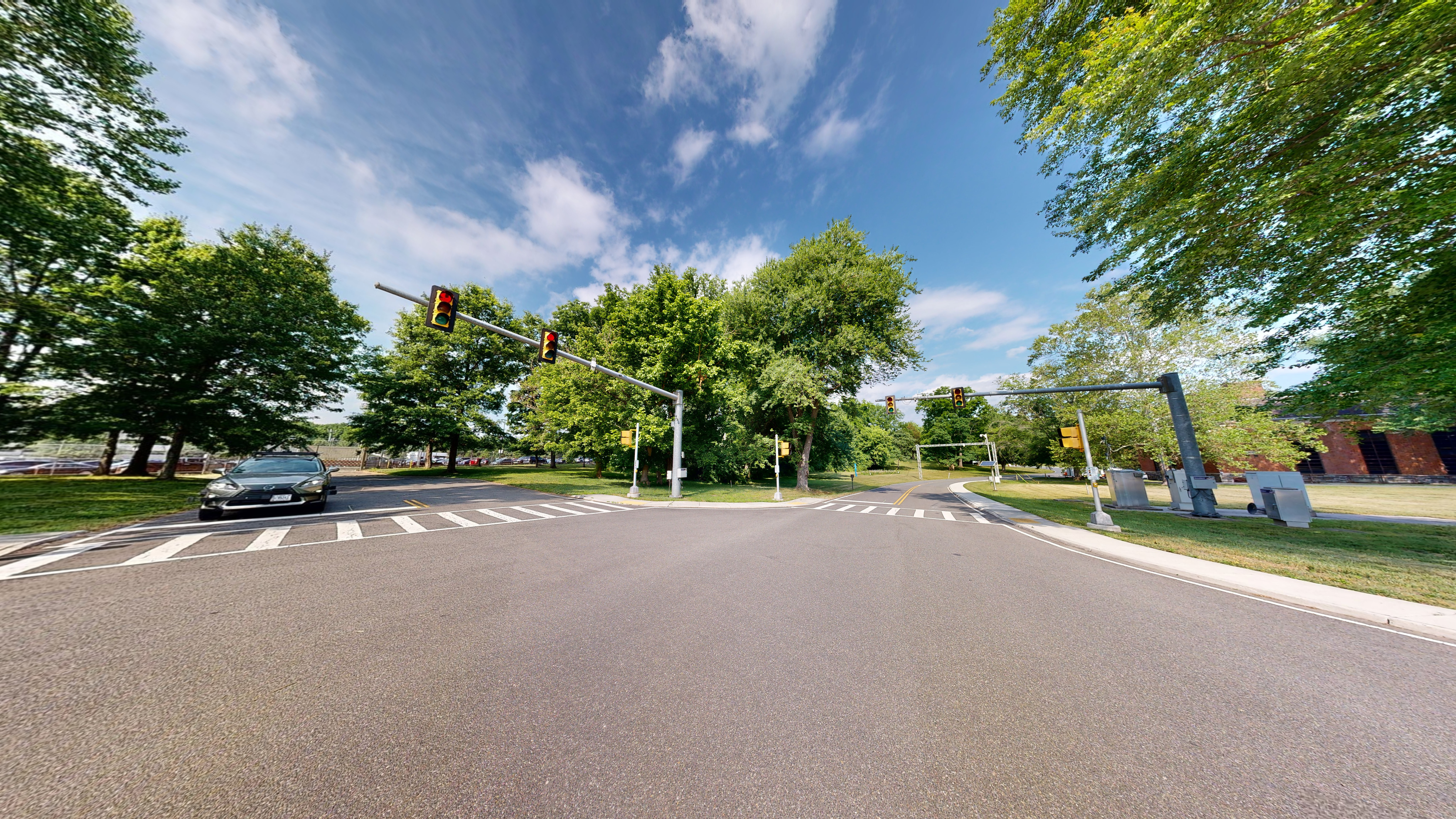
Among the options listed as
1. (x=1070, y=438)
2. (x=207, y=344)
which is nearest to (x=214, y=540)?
(x=207, y=344)

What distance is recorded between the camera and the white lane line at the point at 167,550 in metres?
5.64

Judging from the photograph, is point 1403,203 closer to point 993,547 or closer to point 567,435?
point 993,547

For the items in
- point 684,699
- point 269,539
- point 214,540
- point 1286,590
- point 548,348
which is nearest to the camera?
point 684,699

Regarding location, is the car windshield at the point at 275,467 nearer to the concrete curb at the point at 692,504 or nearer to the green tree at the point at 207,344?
the concrete curb at the point at 692,504

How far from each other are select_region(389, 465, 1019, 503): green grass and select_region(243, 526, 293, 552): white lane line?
32.9 feet

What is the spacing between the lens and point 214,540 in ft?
23.0

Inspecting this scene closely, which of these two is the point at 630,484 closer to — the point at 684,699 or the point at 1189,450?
the point at 684,699

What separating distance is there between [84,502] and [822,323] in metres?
27.4

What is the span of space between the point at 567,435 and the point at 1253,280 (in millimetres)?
31728

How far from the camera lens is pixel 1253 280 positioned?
1097cm

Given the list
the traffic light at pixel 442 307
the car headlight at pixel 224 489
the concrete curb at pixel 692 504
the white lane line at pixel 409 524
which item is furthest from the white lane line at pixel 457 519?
the concrete curb at pixel 692 504

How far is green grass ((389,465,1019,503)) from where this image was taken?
1911 centimetres

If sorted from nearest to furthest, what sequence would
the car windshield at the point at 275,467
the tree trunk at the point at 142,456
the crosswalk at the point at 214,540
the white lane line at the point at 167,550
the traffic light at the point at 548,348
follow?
1. the crosswalk at the point at 214,540
2. the white lane line at the point at 167,550
3. the car windshield at the point at 275,467
4. the traffic light at the point at 548,348
5. the tree trunk at the point at 142,456

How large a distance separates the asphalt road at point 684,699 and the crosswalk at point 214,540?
0.53 meters
